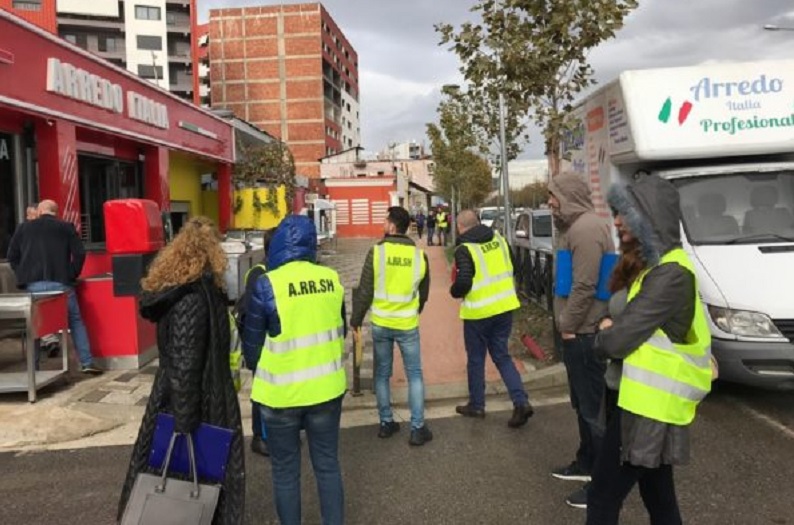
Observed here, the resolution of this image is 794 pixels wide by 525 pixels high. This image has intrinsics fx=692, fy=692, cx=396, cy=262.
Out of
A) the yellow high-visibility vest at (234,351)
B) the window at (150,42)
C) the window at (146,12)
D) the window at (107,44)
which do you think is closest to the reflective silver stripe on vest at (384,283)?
the yellow high-visibility vest at (234,351)

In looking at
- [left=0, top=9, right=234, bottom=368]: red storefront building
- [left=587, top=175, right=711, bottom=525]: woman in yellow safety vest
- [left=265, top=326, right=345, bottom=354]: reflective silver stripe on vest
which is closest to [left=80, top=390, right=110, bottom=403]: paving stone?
[left=0, top=9, right=234, bottom=368]: red storefront building

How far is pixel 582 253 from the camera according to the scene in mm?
4008

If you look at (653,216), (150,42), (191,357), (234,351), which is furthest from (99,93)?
(150,42)

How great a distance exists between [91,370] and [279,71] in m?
74.3

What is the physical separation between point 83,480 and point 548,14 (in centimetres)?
725

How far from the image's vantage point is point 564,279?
4223mm

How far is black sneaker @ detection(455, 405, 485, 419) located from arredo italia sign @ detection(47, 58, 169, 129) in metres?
8.18

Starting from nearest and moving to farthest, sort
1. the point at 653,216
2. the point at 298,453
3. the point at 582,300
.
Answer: the point at 653,216 < the point at 298,453 < the point at 582,300

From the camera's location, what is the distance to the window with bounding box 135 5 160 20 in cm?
6912

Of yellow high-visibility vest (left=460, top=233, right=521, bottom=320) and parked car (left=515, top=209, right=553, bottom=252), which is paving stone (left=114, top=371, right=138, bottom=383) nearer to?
yellow high-visibility vest (left=460, top=233, right=521, bottom=320)

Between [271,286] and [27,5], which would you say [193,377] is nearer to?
[271,286]

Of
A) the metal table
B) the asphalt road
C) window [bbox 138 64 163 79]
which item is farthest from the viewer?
window [bbox 138 64 163 79]

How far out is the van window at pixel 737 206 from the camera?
20.7 ft

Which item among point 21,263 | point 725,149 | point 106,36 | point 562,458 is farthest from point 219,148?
point 106,36
